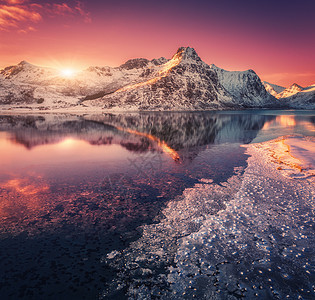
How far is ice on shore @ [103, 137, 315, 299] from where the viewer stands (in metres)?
7.40

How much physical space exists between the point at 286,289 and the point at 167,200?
787 cm

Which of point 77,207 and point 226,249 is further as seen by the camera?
point 77,207

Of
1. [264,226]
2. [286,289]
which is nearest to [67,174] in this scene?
[264,226]

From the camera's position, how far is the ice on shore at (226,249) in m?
7.40

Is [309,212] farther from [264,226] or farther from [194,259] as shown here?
[194,259]

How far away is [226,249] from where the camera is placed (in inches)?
369

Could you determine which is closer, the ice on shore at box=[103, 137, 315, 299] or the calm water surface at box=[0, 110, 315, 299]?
the ice on shore at box=[103, 137, 315, 299]

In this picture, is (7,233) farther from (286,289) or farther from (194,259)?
(286,289)

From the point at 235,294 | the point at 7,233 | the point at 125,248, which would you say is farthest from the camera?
the point at 7,233

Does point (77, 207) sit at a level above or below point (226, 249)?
above

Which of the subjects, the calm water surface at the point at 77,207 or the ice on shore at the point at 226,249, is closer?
the ice on shore at the point at 226,249

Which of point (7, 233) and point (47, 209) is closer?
point (7, 233)

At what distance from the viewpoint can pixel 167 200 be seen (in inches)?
554

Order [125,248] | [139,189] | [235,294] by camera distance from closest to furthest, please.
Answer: [235,294] < [125,248] < [139,189]
